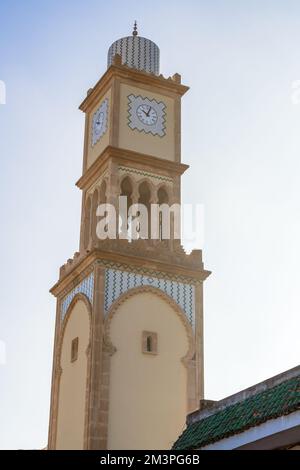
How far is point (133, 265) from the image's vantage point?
977 inches

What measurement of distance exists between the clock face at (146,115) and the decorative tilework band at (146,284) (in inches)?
207

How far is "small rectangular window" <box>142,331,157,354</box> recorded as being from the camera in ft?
79.6

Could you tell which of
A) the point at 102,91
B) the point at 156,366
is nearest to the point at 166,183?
the point at 102,91

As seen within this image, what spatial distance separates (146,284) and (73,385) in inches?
141

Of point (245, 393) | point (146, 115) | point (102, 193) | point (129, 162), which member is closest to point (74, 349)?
point (102, 193)

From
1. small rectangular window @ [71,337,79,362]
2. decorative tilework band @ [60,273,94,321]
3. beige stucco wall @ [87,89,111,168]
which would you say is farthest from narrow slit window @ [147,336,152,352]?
beige stucco wall @ [87,89,111,168]

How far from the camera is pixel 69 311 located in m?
25.9

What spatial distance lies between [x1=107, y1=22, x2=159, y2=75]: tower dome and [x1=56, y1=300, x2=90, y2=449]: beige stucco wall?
8.65 m

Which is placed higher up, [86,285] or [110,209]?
[110,209]

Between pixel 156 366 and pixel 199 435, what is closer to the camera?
pixel 199 435

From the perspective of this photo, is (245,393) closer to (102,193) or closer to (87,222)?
(102,193)

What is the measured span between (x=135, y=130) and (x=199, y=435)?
13221 millimetres

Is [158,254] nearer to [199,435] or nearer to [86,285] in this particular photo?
[86,285]

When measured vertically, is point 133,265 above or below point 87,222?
below
